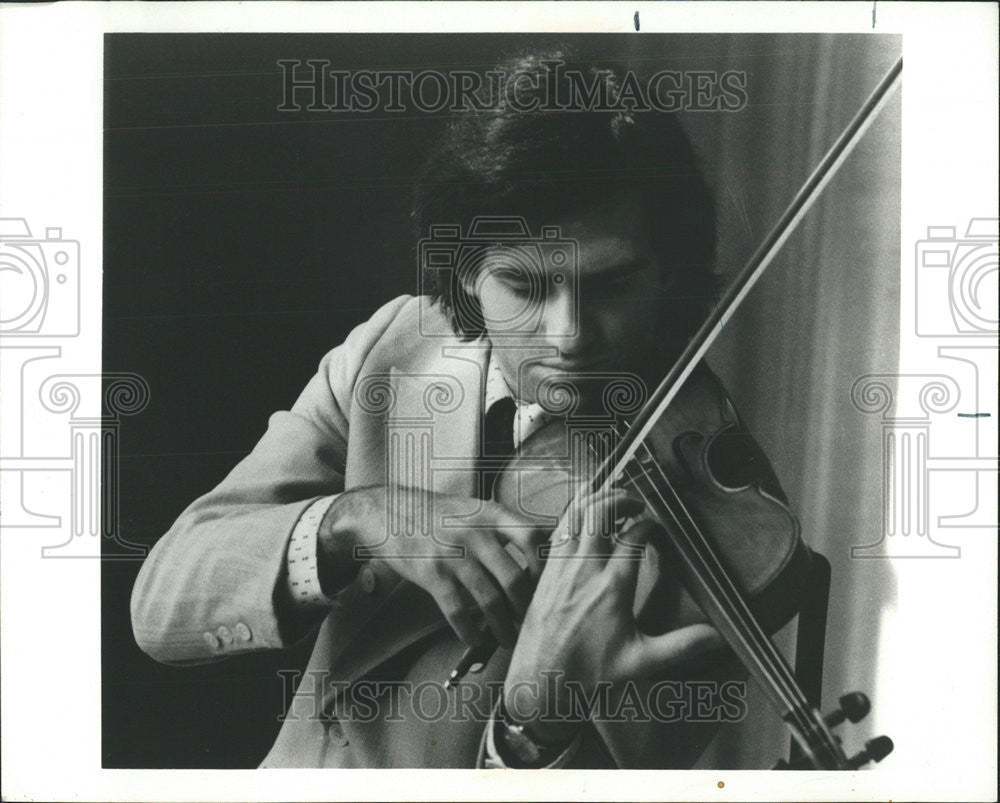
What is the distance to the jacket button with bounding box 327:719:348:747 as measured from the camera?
80.0 inches

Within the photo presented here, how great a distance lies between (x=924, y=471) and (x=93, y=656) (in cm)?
186

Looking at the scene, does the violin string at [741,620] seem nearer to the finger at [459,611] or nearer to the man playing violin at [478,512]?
the man playing violin at [478,512]

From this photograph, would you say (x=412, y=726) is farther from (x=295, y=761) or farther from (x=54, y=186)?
(x=54, y=186)

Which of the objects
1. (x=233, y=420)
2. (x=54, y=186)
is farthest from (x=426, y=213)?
(x=54, y=186)

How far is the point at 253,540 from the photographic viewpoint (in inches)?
79.2

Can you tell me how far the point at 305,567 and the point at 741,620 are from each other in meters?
0.91

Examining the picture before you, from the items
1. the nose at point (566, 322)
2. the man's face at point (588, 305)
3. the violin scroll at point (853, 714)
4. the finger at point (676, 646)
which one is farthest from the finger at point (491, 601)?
the violin scroll at point (853, 714)

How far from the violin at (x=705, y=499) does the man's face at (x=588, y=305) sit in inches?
1.9

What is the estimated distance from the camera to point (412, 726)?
79.8 inches

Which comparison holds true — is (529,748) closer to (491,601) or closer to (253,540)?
(491,601)

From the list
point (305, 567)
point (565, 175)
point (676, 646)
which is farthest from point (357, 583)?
point (565, 175)

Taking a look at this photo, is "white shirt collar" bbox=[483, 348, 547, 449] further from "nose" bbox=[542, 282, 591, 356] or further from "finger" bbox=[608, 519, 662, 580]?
"finger" bbox=[608, 519, 662, 580]

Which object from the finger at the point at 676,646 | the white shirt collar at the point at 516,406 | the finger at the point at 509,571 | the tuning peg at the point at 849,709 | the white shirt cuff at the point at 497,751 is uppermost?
the white shirt collar at the point at 516,406

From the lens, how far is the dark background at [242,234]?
206 cm
